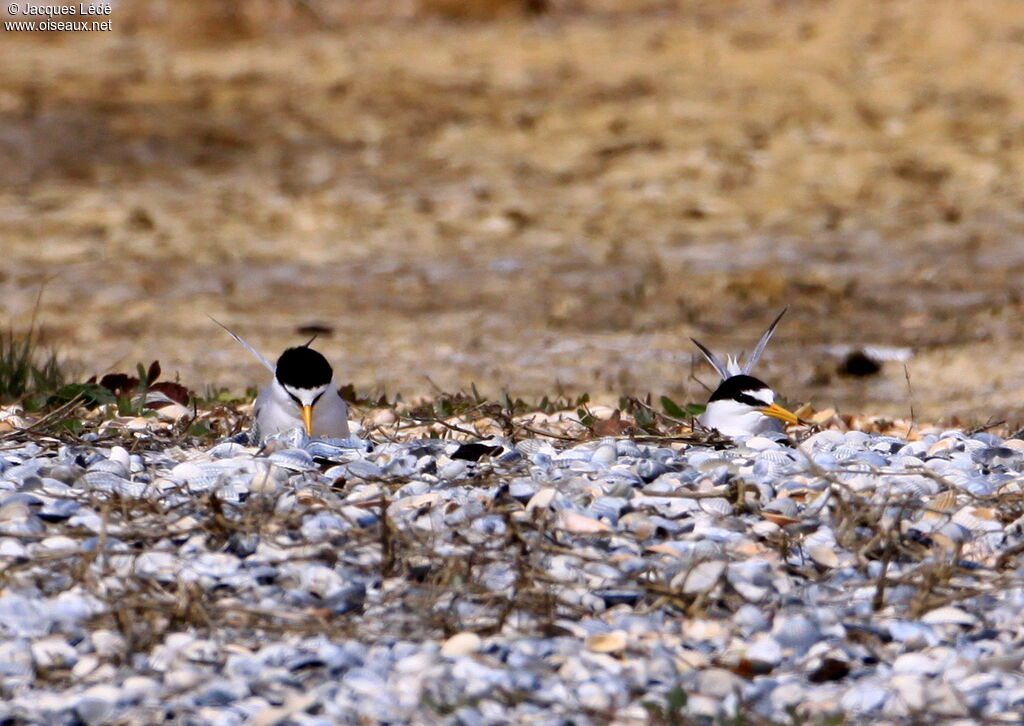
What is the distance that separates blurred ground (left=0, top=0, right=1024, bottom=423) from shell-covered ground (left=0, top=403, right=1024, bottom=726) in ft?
11.4

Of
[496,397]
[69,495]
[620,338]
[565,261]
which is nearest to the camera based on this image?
[69,495]

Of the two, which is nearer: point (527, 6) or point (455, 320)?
point (455, 320)

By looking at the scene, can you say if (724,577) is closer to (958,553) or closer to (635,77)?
(958,553)

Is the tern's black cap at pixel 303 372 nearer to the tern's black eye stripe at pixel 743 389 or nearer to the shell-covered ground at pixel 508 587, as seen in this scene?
the shell-covered ground at pixel 508 587

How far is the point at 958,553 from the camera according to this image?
357 cm

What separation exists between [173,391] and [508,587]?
2864 mm

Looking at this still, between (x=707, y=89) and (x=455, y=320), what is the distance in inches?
200

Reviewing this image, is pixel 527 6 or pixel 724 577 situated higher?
pixel 527 6

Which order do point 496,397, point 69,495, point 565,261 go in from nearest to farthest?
1. point 69,495
2. point 496,397
3. point 565,261

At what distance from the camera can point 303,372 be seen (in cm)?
490

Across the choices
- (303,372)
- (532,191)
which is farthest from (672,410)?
(532,191)

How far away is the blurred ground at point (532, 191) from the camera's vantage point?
9203mm

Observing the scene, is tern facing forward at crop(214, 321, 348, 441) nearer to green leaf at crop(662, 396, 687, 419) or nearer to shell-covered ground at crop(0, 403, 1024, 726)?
shell-covered ground at crop(0, 403, 1024, 726)

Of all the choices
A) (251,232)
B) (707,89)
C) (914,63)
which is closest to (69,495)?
(251,232)
